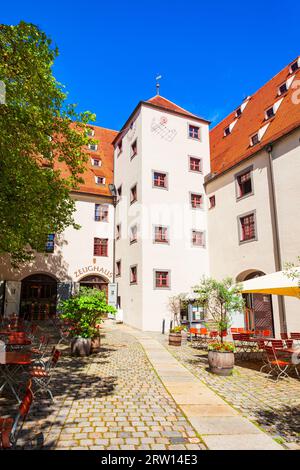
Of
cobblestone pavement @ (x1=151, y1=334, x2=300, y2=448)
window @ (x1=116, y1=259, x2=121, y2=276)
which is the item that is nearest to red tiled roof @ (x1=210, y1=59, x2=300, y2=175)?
window @ (x1=116, y1=259, x2=121, y2=276)

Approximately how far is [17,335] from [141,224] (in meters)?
12.3

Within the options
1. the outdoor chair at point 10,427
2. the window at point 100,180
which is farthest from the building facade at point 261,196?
the outdoor chair at point 10,427

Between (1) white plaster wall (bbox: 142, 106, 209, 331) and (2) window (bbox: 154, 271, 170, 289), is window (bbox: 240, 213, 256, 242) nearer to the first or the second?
(1) white plaster wall (bbox: 142, 106, 209, 331)

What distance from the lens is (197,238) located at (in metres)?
22.3

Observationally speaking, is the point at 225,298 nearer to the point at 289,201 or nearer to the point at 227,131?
the point at 289,201

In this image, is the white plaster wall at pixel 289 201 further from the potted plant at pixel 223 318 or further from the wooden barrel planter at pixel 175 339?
the wooden barrel planter at pixel 175 339

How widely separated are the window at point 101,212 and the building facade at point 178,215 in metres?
0.08

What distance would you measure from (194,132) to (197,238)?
8605 millimetres

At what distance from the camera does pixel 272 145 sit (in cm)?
1683

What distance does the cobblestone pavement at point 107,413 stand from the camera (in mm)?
4543

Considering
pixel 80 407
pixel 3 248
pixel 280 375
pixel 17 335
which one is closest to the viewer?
pixel 80 407
